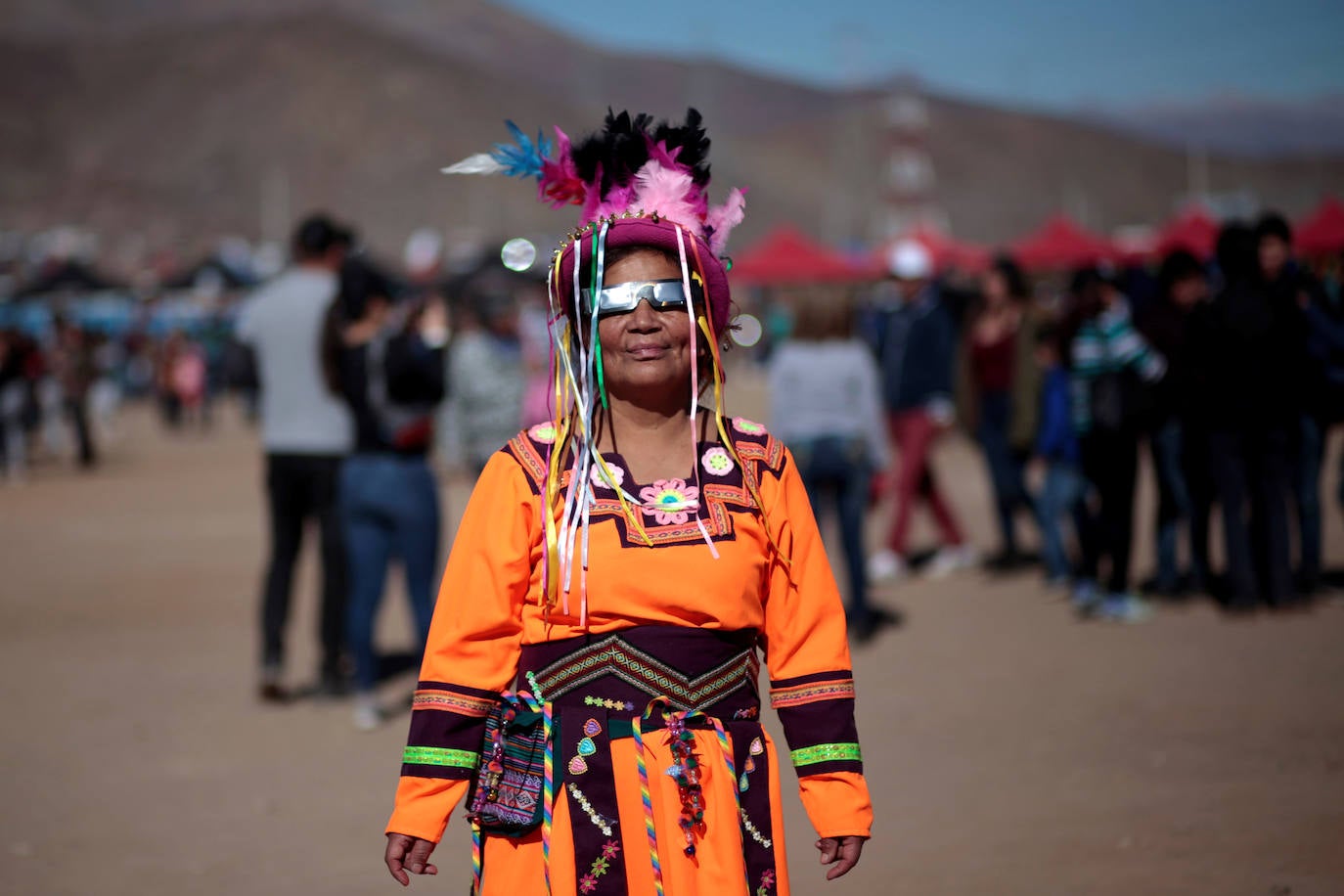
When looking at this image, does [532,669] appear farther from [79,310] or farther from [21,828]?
[79,310]

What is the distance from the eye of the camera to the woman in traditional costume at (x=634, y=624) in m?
2.70

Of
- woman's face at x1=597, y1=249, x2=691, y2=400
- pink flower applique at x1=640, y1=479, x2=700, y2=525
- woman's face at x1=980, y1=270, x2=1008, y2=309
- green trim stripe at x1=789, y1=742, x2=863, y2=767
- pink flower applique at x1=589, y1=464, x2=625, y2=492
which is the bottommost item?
green trim stripe at x1=789, y1=742, x2=863, y2=767

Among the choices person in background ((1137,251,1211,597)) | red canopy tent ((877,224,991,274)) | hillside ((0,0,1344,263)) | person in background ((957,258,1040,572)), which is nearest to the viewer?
person in background ((1137,251,1211,597))

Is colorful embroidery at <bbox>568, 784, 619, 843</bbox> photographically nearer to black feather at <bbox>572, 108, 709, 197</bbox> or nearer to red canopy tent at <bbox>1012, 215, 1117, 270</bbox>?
black feather at <bbox>572, 108, 709, 197</bbox>

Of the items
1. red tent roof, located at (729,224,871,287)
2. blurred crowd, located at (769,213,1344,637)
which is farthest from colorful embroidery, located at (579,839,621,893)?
red tent roof, located at (729,224,871,287)

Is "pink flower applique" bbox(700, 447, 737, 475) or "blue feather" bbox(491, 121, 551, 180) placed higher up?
"blue feather" bbox(491, 121, 551, 180)

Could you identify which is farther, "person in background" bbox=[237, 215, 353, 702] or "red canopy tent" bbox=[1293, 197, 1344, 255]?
"red canopy tent" bbox=[1293, 197, 1344, 255]

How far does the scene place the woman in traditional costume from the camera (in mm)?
2697

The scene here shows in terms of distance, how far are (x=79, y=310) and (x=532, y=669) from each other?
41.6m

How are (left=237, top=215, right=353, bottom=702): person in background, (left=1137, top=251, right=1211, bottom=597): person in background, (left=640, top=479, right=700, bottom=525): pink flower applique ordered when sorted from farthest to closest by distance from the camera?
(left=1137, top=251, right=1211, bottom=597): person in background → (left=237, top=215, right=353, bottom=702): person in background → (left=640, top=479, right=700, bottom=525): pink flower applique

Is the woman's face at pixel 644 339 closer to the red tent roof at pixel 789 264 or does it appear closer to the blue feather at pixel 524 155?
the blue feather at pixel 524 155

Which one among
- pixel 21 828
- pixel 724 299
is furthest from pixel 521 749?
pixel 21 828

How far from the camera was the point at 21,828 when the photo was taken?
5480 mm

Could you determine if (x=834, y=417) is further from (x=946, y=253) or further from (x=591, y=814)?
(x=946, y=253)
